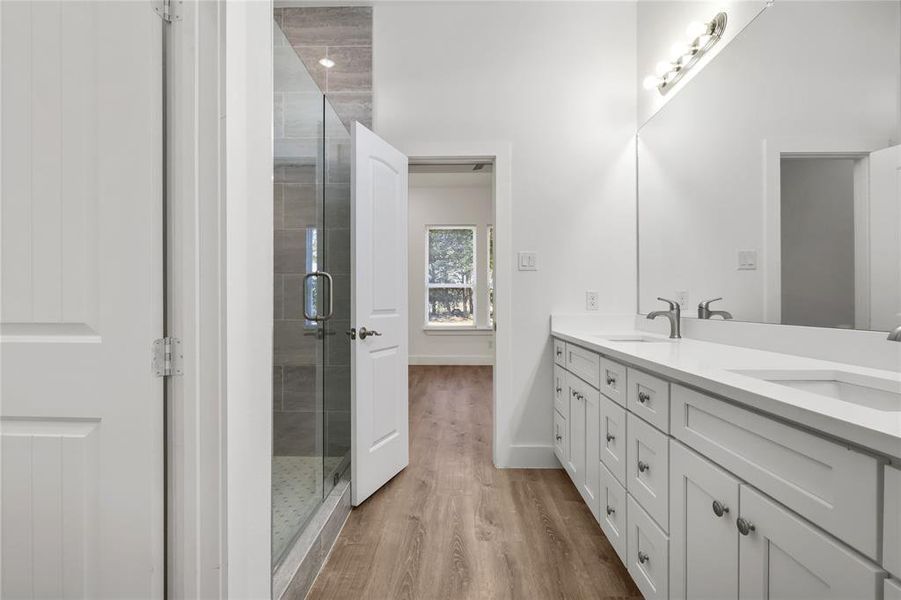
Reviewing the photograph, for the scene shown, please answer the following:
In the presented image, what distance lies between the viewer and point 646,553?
53.1 inches

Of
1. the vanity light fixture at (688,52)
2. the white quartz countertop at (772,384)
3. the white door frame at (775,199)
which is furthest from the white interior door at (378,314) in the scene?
the white door frame at (775,199)

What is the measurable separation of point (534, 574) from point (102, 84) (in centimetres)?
194

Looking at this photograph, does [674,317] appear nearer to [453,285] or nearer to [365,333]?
[365,333]

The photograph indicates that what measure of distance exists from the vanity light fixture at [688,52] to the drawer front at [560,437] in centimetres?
193

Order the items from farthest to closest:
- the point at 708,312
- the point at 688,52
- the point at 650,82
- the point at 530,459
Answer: the point at 530,459, the point at 650,82, the point at 688,52, the point at 708,312

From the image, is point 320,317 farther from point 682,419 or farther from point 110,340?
point 682,419

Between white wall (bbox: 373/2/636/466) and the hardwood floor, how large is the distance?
1.39 feet

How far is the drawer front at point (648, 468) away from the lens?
124 cm

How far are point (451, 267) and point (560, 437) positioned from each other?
433cm

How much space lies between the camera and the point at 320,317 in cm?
194

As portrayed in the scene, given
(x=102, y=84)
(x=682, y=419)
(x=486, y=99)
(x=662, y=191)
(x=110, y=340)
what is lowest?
A: (x=682, y=419)

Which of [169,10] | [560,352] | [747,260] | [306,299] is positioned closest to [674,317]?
[747,260]

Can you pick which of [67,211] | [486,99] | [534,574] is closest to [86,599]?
[67,211]

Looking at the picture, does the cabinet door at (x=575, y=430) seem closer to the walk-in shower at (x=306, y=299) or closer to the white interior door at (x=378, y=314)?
the white interior door at (x=378, y=314)
